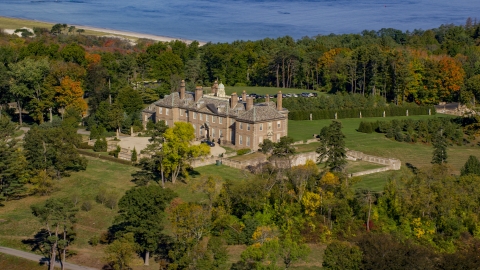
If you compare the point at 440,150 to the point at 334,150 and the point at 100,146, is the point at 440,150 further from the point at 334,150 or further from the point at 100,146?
the point at 100,146

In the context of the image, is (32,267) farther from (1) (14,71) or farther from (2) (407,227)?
(1) (14,71)

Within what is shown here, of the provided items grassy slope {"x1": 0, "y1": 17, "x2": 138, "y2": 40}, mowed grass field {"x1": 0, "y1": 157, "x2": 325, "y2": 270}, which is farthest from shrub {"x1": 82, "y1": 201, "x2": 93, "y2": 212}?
grassy slope {"x1": 0, "y1": 17, "x2": 138, "y2": 40}

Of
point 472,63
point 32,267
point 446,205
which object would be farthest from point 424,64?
point 32,267

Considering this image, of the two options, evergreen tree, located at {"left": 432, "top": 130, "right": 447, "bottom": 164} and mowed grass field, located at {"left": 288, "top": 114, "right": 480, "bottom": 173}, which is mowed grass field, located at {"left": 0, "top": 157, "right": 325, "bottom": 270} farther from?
evergreen tree, located at {"left": 432, "top": 130, "right": 447, "bottom": 164}

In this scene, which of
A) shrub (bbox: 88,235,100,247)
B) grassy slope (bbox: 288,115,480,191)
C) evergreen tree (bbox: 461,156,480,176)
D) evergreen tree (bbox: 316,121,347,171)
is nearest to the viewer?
shrub (bbox: 88,235,100,247)

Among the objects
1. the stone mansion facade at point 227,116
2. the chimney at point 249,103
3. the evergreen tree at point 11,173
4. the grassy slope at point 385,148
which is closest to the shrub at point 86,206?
the evergreen tree at point 11,173

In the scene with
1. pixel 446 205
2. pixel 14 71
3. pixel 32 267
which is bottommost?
pixel 32 267

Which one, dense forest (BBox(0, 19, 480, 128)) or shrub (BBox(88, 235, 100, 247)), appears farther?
dense forest (BBox(0, 19, 480, 128))
